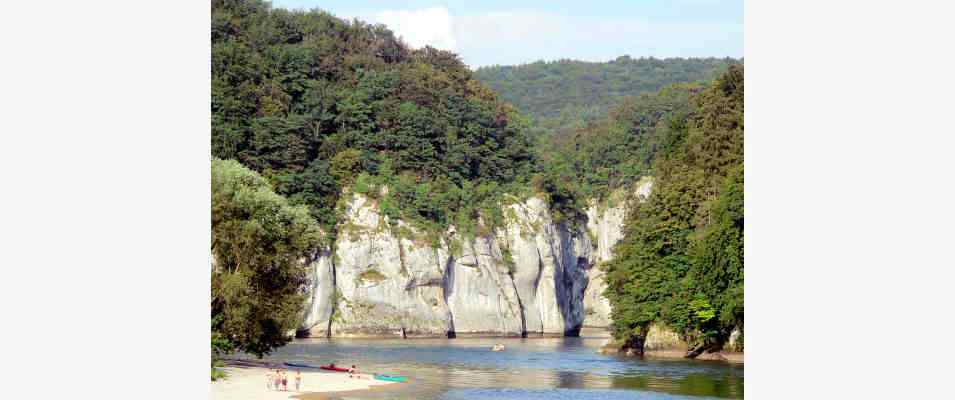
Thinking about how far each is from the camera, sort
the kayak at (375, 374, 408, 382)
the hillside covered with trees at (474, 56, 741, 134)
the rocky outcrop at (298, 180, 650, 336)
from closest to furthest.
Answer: the kayak at (375, 374, 408, 382) → the rocky outcrop at (298, 180, 650, 336) → the hillside covered with trees at (474, 56, 741, 134)

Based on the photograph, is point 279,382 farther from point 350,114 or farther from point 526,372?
point 350,114

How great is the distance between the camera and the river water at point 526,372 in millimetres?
40188

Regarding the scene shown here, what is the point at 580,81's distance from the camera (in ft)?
597

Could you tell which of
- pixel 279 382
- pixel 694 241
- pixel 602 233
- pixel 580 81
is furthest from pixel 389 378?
pixel 580 81

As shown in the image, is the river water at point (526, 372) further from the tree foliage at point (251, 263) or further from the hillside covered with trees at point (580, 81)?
the hillside covered with trees at point (580, 81)

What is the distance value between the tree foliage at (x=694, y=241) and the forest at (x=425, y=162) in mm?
102

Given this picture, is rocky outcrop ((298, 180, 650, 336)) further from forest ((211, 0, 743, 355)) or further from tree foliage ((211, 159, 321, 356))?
tree foliage ((211, 159, 321, 356))

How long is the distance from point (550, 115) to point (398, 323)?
79.7 meters

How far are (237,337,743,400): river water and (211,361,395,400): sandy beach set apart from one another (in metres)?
1.13

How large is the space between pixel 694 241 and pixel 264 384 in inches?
1006

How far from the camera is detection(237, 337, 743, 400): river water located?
40.2 metres

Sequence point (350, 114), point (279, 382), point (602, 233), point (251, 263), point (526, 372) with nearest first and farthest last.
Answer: point (279, 382) < point (251, 263) < point (526, 372) < point (350, 114) < point (602, 233)

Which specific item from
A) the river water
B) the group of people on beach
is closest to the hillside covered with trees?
the river water
